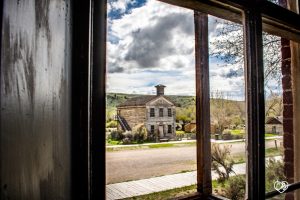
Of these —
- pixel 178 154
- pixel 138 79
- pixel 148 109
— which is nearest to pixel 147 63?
pixel 138 79

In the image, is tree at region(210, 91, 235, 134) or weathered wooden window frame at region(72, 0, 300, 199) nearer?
weathered wooden window frame at region(72, 0, 300, 199)

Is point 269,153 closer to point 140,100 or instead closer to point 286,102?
point 286,102

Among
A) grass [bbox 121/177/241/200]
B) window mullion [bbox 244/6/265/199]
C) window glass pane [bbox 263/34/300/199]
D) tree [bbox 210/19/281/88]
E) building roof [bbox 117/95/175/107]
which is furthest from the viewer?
grass [bbox 121/177/241/200]

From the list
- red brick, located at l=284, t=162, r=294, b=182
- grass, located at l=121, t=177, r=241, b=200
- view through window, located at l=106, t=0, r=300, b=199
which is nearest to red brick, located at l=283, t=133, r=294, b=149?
red brick, located at l=284, t=162, r=294, b=182

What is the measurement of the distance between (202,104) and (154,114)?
0.46 metres

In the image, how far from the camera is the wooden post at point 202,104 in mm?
2369

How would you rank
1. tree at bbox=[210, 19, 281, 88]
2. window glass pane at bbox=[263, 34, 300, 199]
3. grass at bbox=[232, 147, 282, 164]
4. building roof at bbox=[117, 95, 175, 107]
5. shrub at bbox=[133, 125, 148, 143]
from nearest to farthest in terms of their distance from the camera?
1. grass at bbox=[232, 147, 282, 164]
2. tree at bbox=[210, 19, 281, 88]
3. window glass pane at bbox=[263, 34, 300, 199]
4. building roof at bbox=[117, 95, 175, 107]
5. shrub at bbox=[133, 125, 148, 143]

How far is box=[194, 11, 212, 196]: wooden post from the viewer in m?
2.37

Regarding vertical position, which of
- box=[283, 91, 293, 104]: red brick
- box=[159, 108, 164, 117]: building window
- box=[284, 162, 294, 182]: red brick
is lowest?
box=[284, 162, 294, 182]: red brick

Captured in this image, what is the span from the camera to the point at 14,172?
45 cm

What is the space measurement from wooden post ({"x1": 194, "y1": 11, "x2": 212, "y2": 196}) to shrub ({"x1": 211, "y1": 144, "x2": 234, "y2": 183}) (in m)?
0.15

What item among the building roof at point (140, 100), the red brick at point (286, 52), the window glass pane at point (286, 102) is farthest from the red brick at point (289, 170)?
the building roof at point (140, 100)

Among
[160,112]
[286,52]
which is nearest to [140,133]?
[160,112]

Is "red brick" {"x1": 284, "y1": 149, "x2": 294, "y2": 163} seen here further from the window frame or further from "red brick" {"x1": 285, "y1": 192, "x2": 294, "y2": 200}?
the window frame
